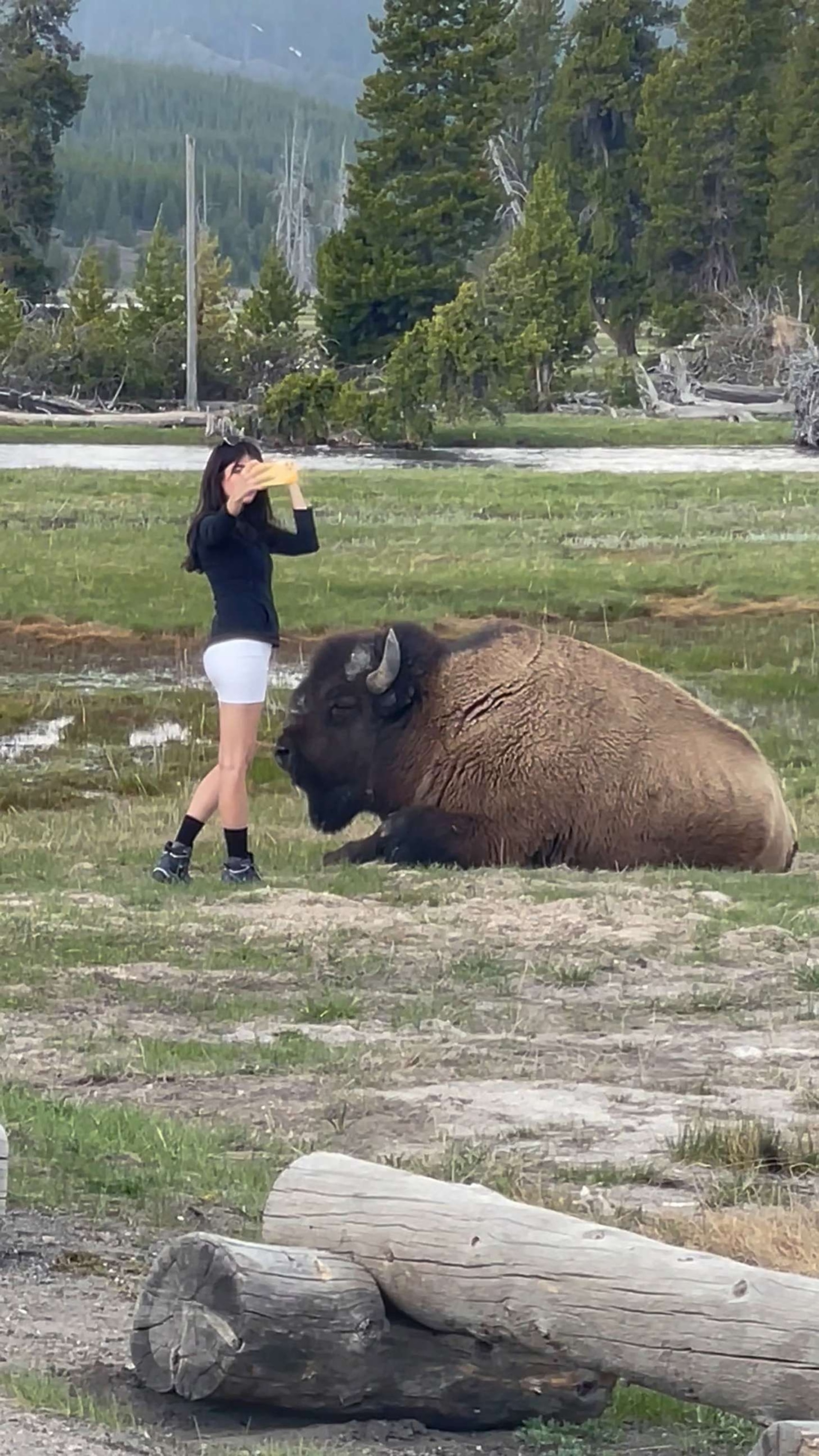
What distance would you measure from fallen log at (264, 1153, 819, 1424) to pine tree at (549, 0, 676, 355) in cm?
7583

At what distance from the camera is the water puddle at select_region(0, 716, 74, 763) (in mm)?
19000

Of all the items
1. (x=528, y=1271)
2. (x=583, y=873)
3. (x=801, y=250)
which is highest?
(x=801, y=250)

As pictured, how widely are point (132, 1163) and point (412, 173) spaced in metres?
60.0

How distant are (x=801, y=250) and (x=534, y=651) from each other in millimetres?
65629

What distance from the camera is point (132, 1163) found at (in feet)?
21.3

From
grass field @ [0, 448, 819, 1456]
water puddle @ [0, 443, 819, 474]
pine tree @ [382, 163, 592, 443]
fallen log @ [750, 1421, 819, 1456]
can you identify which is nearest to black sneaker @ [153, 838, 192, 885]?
grass field @ [0, 448, 819, 1456]

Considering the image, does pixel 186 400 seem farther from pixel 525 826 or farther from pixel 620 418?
pixel 525 826

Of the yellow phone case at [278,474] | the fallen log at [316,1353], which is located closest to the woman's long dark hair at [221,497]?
the yellow phone case at [278,474]

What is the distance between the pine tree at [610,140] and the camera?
80.5 meters

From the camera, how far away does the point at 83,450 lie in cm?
4581

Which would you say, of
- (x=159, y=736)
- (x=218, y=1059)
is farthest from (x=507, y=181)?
(x=218, y=1059)

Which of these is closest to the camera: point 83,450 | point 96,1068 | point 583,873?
point 96,1068

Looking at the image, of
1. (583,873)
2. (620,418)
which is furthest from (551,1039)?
(620,418)

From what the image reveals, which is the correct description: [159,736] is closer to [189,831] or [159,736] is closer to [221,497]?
[189,831]
